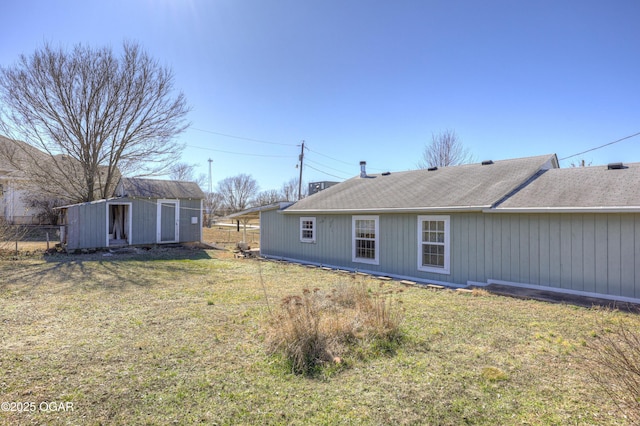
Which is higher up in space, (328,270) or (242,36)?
(242,36)

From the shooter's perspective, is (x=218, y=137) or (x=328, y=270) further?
(x=218, y=137)

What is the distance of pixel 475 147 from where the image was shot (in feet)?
81.8

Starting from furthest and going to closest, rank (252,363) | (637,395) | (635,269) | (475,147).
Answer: (475,147)
(635,269)
(252,363)
(637,395)

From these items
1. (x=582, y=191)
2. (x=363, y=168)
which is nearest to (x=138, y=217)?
(x=363, y=168)

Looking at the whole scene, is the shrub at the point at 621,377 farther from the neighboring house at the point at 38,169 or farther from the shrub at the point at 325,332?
the neighboring house at the point at 38,169

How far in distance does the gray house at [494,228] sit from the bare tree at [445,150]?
1399 cm

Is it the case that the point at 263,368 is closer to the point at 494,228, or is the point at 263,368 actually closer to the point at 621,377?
the point at 621,377

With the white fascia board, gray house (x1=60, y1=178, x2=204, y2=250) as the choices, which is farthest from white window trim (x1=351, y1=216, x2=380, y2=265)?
gray house (x1=60, y1=178, x2=204, y2=250)

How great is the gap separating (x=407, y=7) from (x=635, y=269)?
9.44 meters

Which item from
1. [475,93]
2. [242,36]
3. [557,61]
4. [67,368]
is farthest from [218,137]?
[67,368]

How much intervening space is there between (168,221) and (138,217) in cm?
144

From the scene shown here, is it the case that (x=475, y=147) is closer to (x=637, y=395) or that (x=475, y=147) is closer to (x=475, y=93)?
(x=475, y=93)

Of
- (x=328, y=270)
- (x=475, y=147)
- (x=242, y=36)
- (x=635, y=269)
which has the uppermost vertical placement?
(x=242, y=36)

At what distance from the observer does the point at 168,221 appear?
17016 mm
